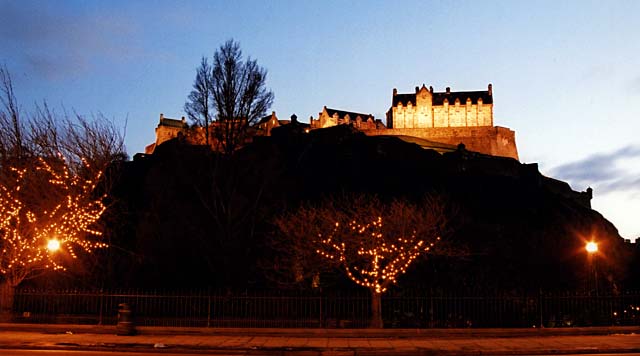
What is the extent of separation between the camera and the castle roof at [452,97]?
12125 centimetres

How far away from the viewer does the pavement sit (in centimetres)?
1789

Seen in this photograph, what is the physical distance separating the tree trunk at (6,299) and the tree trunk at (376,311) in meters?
14.7

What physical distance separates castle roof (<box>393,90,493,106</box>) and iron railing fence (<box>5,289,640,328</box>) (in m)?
99.8

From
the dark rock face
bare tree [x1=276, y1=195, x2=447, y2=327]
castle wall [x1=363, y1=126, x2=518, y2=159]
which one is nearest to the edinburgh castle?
castle wall [x1=363, y1=126, x2=518, y2=159]

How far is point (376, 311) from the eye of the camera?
76.7 ft

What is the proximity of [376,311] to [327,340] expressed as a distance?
3.68 metres

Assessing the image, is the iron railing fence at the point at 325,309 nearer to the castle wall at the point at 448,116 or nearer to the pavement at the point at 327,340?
the pavement at the point at 327,340

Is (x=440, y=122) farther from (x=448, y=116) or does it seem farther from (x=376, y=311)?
(x=376, y=311)

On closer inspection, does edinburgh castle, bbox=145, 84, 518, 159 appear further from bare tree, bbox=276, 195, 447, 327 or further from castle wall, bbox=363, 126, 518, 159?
bare tree, bbox=276, 195, 447, 327

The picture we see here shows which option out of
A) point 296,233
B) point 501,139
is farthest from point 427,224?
point 501,139

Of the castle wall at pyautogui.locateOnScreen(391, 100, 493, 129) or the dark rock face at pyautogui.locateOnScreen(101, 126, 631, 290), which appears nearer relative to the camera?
the dark rock face at pyautogui.locateOnScreen(101, 126, 631, 290)

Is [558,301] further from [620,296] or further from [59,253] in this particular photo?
[59,253]

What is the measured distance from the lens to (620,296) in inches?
888

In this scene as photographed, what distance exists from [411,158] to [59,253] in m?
49.1
